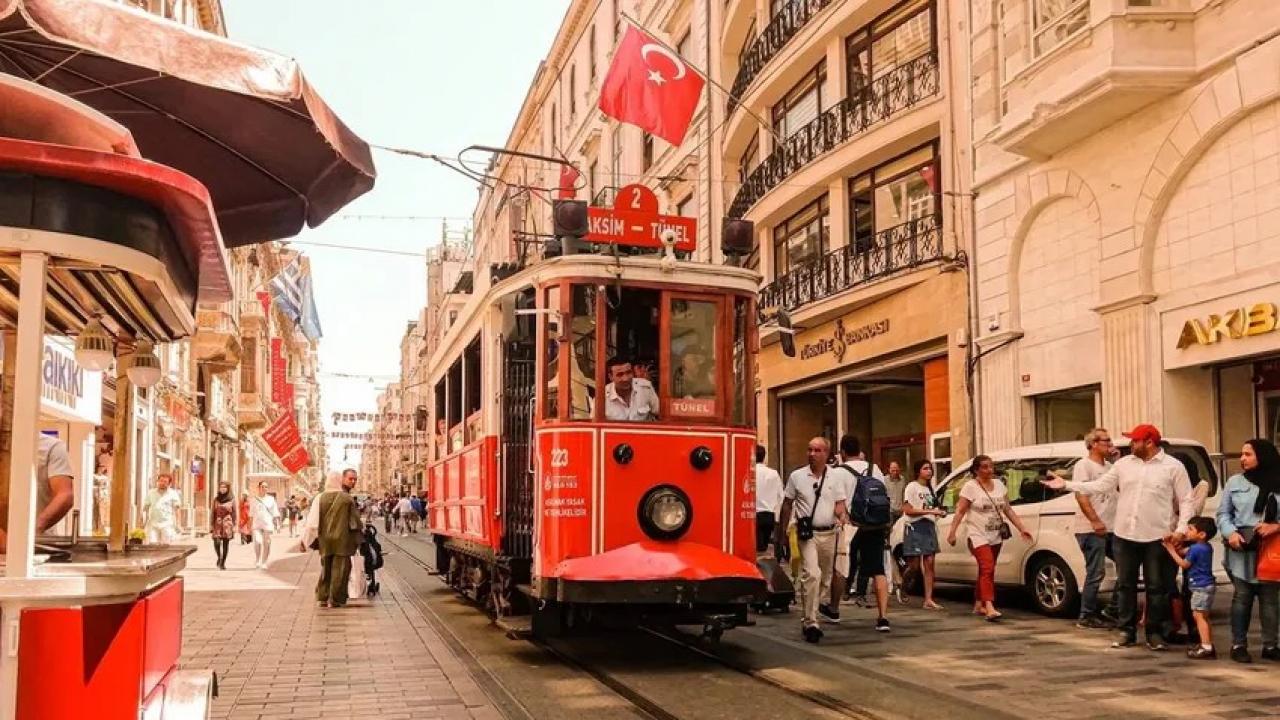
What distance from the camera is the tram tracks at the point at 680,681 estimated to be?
7645 millimetres

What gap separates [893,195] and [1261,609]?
14367mm

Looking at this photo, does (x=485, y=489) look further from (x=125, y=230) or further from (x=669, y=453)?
(x=125, y=230)

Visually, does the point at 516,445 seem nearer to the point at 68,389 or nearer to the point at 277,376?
the point at 68,389

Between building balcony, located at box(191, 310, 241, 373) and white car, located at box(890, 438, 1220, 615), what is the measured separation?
28.8 meters

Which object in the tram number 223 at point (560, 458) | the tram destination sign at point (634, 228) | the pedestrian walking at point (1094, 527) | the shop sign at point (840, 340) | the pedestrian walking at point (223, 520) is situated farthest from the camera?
the shop sign at point (840, 340)

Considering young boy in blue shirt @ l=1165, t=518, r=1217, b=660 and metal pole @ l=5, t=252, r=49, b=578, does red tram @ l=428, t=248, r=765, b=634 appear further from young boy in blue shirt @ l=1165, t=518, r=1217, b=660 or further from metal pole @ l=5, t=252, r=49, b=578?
metal pole @ l=5, t=252, r=49, b=578

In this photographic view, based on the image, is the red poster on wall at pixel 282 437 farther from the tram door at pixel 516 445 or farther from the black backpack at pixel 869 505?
the black backpack at pixel 869 505

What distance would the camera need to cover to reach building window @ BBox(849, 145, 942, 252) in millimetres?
21641

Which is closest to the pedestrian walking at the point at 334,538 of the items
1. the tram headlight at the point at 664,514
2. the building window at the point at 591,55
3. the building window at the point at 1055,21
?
the tram headlight at the point at 664,514

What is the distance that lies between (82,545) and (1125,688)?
21.5ft

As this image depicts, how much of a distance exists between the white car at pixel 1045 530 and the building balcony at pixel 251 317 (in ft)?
146

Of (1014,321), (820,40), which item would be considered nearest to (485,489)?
Result: (1014,321)

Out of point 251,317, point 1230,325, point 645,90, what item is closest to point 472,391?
point 1230,325

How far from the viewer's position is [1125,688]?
8.19 metres
